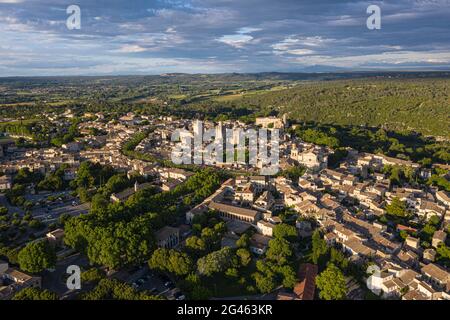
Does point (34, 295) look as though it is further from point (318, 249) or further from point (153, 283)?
point (318, 249)

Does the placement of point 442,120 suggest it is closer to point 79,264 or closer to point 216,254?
point 216,254

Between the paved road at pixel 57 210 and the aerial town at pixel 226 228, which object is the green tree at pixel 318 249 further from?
the paved road at pixel 57 210

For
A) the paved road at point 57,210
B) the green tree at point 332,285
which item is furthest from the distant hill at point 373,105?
the paved road at point 57,210

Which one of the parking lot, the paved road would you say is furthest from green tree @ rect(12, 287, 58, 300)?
the paved road

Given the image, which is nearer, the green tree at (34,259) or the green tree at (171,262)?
the green tree at (171,262)

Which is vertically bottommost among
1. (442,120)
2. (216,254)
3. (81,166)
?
(216,254)

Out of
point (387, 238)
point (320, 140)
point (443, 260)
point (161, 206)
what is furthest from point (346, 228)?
point (320, 140)

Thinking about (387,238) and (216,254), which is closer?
(216,254)

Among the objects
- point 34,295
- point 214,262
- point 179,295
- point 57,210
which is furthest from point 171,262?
point 57,210

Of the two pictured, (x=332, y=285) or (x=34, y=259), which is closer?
(x=332, y=285)
